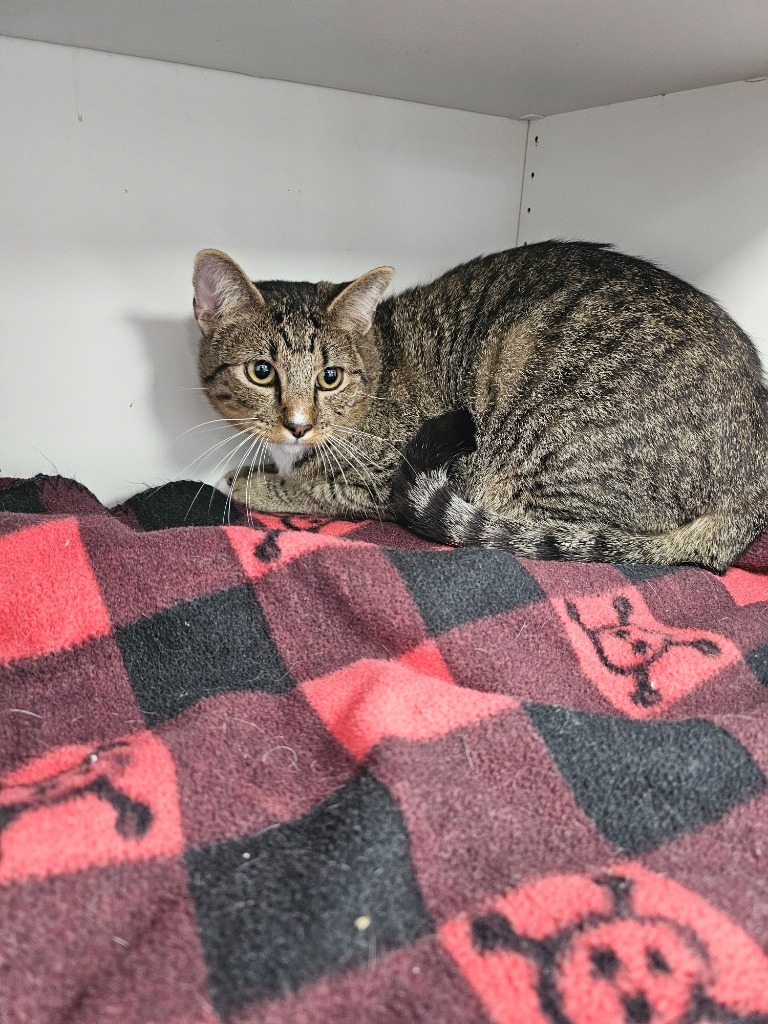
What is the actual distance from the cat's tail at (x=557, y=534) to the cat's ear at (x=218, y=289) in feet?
1.67

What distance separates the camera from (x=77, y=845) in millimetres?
681

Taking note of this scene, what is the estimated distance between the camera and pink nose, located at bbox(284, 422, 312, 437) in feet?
4.94

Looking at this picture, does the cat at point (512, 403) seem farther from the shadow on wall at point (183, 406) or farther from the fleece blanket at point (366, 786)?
the fleece blanket at point (366, 786)

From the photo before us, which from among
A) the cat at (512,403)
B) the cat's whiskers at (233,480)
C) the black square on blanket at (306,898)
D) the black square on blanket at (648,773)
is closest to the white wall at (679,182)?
the cat at (512,403)

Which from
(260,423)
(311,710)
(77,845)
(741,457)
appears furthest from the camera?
(260,423)

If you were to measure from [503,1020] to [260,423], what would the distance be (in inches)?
47.0

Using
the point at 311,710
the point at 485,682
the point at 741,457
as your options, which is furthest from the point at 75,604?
the point at 741,457

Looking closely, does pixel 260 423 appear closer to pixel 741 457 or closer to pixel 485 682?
pixel 485 682

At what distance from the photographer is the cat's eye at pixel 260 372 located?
4.99ft

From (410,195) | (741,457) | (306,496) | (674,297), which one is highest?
(410,195)

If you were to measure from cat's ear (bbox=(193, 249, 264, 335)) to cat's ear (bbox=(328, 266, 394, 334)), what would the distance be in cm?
17

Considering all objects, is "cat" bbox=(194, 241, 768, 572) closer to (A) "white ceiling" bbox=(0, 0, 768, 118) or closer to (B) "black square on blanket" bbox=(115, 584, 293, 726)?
(A) "white ceiling" bbox=(0, 0, 768, 118)

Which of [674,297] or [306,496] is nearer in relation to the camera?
[674,297]

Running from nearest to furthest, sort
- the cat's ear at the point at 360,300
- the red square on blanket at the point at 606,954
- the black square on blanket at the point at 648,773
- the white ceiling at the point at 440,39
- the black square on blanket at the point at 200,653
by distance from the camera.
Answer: the red square on blanket at the point at 606,954 → the black square on blanket at the point at 648,773 → the black square on blanket at the point at 200,653 → the white ceiling at the point at 440,39 → the cat's ear at the point at 360,300
